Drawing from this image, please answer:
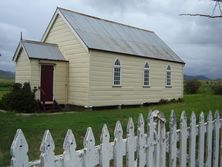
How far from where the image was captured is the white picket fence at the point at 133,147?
2.60 m

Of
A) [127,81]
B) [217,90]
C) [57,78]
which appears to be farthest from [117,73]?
[217,90]

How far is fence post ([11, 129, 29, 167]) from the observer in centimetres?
242

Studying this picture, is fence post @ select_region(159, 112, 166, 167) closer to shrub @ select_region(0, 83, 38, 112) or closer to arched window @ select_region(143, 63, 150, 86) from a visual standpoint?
shrub @ select_region(0, 83, 38, 112)

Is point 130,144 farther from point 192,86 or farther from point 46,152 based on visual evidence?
point 192,86

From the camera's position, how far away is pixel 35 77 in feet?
70.0

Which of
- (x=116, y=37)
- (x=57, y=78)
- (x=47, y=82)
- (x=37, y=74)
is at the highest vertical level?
(x=116, y=37)

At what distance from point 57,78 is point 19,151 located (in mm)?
20334

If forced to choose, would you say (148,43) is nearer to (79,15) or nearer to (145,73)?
(145,73)

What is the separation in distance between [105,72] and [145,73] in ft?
16.8

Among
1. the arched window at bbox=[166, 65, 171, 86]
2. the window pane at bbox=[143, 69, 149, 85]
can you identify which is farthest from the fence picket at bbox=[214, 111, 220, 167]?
the arched window at bbox=[166, 65, 171, 86]

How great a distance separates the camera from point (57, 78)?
22.6 meters

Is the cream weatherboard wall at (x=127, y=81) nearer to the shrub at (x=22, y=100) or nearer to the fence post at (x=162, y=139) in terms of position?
the shrub at (x=22, y=100)

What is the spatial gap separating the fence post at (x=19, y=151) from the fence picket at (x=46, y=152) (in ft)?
0.44

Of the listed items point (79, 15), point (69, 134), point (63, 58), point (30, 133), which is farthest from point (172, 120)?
point (79, 15)
